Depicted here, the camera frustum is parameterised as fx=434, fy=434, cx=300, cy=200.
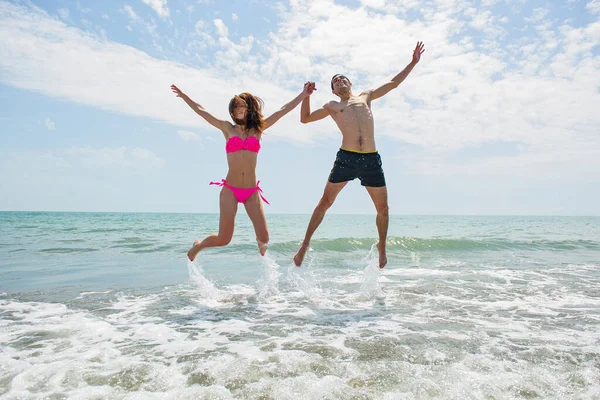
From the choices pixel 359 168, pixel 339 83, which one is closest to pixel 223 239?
pixel 359 168

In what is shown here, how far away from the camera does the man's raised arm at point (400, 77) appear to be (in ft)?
20.7

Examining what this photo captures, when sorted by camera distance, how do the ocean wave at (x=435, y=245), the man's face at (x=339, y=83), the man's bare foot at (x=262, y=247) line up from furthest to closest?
1. the ocean wave at (x=435, y=245)
2. the man's face at (x=339, y=83)
3. the man's bare foot at (x=262, y=247)

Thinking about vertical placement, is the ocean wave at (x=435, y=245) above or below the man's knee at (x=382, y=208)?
below

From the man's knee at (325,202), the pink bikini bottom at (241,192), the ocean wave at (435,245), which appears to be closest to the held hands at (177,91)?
the pink bikini bottom at (241,192)

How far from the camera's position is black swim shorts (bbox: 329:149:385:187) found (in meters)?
6.05

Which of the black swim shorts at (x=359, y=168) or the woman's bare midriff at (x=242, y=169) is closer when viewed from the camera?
the woman's bare midriff at (x=242, y=169)

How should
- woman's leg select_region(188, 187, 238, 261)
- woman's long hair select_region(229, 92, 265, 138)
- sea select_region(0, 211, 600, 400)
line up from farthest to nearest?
woman's leg select_region(188, 187, 238, 261) → woman's long hair select_region(229, 92, 265, 138) → sea select_region(0, 211, 600, 400)

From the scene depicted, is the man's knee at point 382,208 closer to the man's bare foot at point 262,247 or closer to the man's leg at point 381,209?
the man's leg at point 381,209

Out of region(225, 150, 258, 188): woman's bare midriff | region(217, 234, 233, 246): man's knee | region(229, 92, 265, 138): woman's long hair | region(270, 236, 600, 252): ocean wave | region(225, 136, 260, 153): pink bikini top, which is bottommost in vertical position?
region(270, 236, 600, 252): ocean wave

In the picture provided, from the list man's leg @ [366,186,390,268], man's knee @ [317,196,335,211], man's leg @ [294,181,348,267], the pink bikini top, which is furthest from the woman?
man's leg @ [366,186,390,268]

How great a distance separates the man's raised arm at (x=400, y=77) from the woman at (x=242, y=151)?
1.01 metres

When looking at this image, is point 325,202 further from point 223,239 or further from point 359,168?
point 223,239

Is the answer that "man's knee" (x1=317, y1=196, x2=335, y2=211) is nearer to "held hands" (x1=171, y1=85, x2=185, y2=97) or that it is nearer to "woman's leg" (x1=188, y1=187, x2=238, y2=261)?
"woman's leg" (x1=188, y1=187, x2=238, y2=261)

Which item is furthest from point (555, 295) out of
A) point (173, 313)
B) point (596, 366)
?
point (173, 313)
